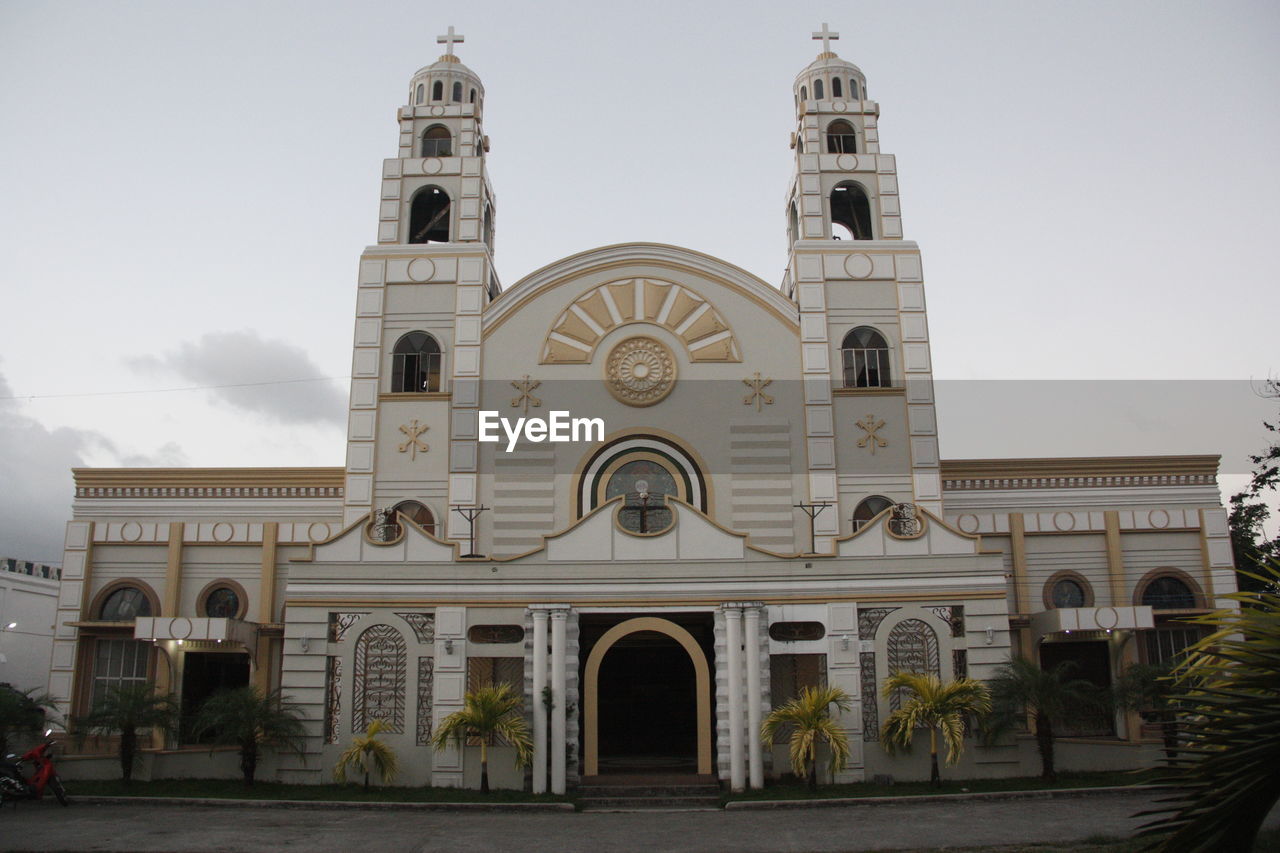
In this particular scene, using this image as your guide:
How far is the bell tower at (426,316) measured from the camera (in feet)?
92.1

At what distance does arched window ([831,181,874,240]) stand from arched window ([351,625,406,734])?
58.0ft

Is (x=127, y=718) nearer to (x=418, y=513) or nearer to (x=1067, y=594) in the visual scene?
(x=418, y=513)

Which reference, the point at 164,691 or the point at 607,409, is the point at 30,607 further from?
the point at 607,409

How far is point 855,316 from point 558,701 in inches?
570

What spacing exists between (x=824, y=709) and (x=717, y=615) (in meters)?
2.78

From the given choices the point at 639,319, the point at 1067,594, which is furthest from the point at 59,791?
the point at 1067,594

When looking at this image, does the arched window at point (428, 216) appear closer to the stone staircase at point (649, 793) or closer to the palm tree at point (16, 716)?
the palm tree at point (16, 716)

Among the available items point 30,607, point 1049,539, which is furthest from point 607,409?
point 30,607

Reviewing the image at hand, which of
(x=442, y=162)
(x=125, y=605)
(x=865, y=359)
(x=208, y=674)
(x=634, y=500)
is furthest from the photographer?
(x=442, y=162)

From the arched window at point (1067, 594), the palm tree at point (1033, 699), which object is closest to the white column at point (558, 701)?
the palm tree at point (1033, 699)

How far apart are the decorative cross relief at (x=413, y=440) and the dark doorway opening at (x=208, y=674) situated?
281 inches

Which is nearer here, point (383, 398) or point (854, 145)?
point (383, 398)

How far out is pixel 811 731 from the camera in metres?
20.0

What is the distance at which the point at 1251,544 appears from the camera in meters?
35.2
